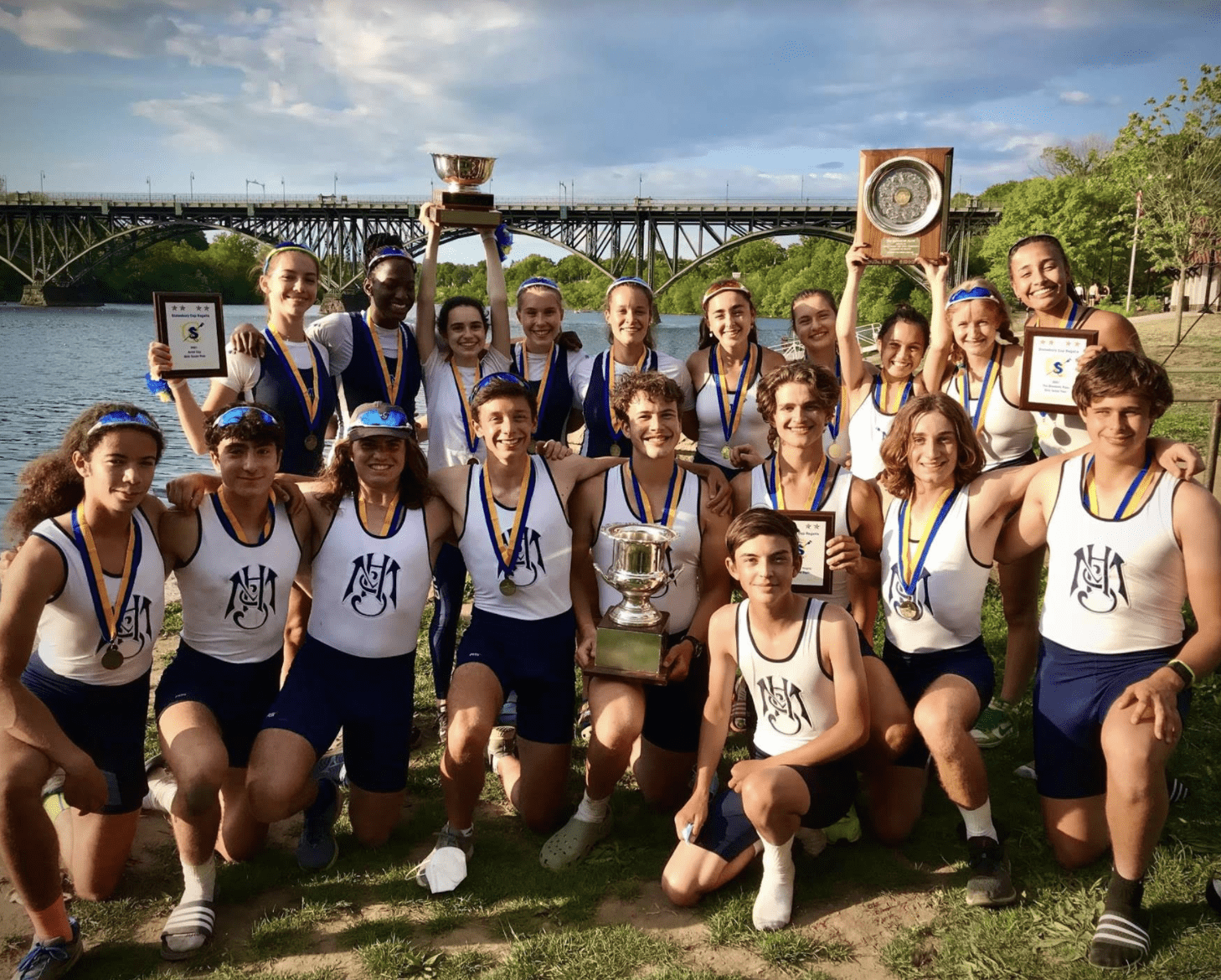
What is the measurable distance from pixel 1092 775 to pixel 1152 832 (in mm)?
401

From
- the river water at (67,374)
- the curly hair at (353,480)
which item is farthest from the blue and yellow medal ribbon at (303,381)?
the river water at (67,374)

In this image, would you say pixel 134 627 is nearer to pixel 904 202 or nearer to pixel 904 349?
pixel 904 349

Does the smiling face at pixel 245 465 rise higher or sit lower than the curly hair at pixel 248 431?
lower

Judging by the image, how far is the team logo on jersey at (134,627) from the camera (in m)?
3.56

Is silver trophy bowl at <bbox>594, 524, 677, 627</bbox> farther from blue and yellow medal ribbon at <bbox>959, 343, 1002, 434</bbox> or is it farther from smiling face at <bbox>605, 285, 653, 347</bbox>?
blue and yellow medal ribbon at <bbox>959, 343, 1002, 434</bbox>

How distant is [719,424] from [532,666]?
6.19 feet

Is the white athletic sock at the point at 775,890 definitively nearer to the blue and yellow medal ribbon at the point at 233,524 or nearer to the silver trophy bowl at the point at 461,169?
the blue and yellow medal ribbon at the point at 233,524

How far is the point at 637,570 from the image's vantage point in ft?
13.1

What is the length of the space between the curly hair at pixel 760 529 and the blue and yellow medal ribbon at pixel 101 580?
2.32 meters

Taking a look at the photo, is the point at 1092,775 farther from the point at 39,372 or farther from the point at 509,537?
the point at 39,372

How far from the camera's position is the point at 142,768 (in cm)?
376

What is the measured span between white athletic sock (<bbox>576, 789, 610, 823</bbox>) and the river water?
5330 millimetres

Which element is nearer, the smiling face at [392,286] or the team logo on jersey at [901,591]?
the team logo on jersey at [901,591]

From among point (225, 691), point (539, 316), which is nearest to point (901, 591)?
point (539, 316)
